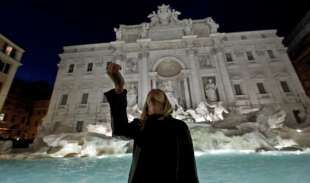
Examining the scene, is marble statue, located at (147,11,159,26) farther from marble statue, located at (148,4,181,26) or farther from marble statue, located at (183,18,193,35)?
marble statue, located at (183,18,193,35)

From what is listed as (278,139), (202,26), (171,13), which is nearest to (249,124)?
(278,139)

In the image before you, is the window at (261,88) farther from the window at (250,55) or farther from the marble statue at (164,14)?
the marble statue at (164,14)

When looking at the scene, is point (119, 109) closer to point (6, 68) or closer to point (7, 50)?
point (6, 68)

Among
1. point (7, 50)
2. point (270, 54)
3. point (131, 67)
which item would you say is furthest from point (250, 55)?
point (7, 50)

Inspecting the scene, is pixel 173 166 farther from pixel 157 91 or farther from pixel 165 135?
pixel 157 91

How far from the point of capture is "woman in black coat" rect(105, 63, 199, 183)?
1.06 m

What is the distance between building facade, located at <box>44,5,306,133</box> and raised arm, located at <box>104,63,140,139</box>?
15067 mm

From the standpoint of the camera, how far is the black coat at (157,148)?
1053mm

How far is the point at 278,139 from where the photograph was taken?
10289mm

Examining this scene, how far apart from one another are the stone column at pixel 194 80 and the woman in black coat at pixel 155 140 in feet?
55.4

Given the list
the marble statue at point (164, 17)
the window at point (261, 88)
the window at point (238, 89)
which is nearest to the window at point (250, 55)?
the window at point (261, 88)

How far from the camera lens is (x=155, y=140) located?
1127 mm

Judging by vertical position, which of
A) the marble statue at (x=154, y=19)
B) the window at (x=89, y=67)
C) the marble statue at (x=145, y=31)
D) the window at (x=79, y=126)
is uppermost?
the marble statue at (x=154, y=19)

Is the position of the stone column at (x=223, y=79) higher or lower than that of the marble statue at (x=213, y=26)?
lower
